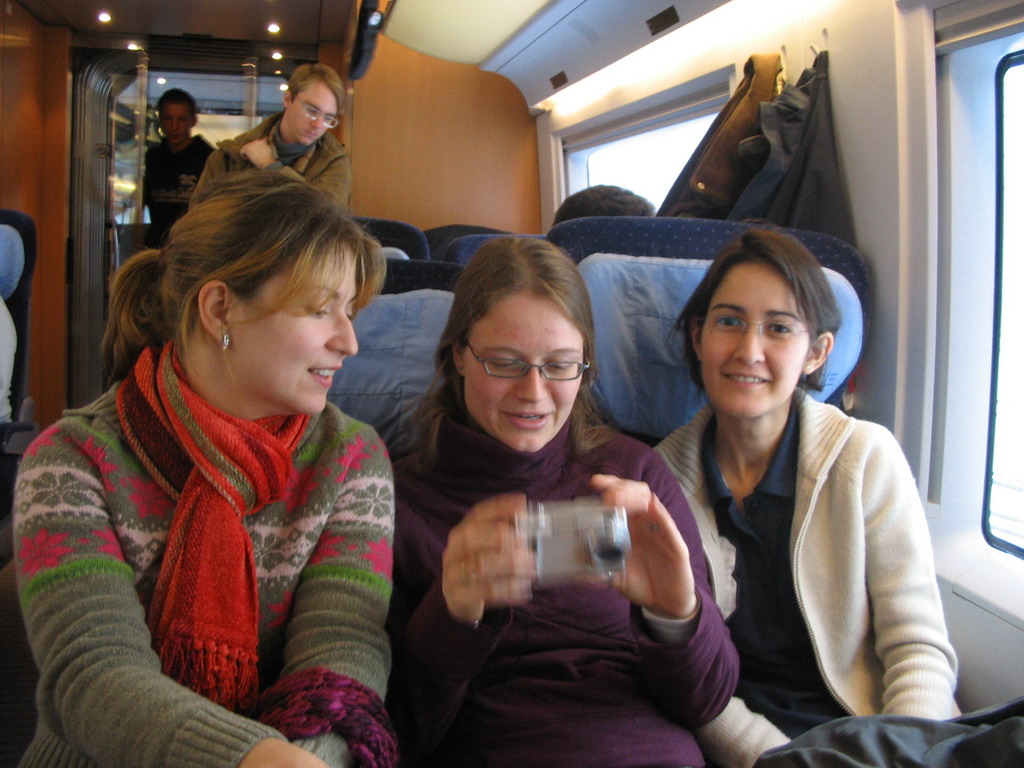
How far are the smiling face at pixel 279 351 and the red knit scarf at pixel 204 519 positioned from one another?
50 mm

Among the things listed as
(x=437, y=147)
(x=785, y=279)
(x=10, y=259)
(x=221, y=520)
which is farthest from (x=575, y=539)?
(x=437, y=147)

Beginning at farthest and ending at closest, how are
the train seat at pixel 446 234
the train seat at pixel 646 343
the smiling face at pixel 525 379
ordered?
the train seat at pixel 446 234 → the train seat at pixel 646 343 → the smiling face at pixel 525 379

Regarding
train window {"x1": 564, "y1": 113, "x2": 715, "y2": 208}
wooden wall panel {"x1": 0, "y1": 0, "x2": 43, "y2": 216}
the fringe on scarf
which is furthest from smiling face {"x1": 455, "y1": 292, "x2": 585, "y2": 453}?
wooden wall panel {"x1": 0, "y1": 0, "x2": 43, "y2": 216}

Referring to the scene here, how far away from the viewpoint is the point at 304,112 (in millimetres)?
3219

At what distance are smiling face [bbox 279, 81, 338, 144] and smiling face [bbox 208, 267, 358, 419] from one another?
88.0 inches

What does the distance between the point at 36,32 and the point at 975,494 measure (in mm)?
6637

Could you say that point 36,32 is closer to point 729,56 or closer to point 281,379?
point 729,56

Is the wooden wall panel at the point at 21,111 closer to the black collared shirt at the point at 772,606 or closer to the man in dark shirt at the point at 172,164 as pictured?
the man in dark shirt at the point at 172,164

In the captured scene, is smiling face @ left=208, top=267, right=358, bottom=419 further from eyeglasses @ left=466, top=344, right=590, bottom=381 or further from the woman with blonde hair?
eyeglasses @ left=466, top=344, right=590, bottom=381

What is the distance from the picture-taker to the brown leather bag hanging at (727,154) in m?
2.54

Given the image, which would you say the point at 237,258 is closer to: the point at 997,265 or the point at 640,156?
the point at 997,265

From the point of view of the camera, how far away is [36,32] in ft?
19.5

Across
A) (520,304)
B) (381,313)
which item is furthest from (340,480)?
(381,313)

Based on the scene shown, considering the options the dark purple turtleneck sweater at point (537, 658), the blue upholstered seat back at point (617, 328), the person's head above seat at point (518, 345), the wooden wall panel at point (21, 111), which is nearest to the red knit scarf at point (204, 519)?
the dark purple turtleneck sweater at point (537, 658)
